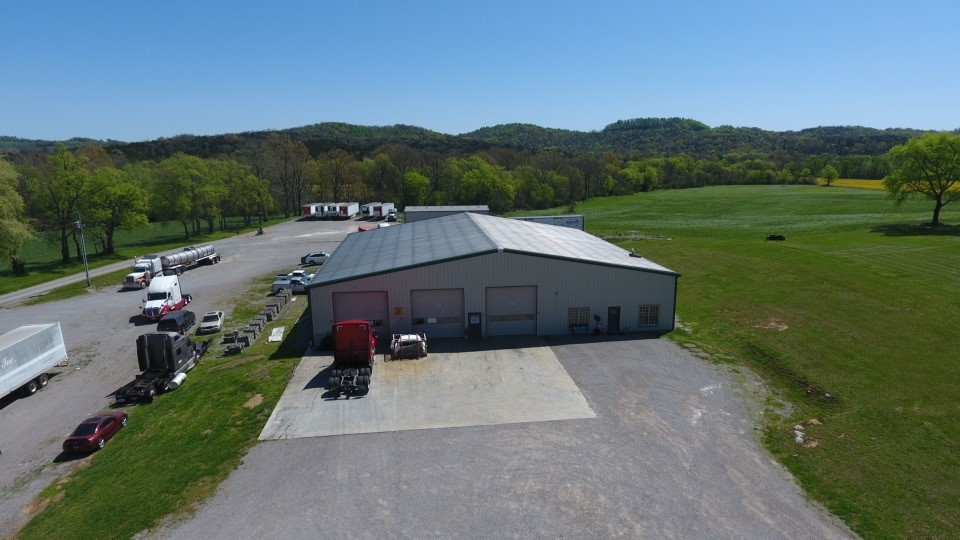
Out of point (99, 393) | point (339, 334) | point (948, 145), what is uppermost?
point (948, 145)

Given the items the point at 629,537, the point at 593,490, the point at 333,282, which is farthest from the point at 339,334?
the point at 629,537

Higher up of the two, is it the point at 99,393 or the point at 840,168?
the point at 840,168

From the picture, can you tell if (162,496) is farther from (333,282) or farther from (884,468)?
(884,468)

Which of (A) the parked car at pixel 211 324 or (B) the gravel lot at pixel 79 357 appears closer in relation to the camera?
(B) the gravel lot at pixel 79 357

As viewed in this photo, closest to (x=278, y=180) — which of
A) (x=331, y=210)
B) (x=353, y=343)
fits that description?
(x=331, y=210)

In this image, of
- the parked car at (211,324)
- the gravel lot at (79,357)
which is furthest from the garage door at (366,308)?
the gravel lot at (79,357)

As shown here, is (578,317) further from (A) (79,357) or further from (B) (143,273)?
(B) (143,273)

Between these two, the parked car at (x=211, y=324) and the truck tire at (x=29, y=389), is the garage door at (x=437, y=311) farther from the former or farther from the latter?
the truck tire at (x=29, y=389)
